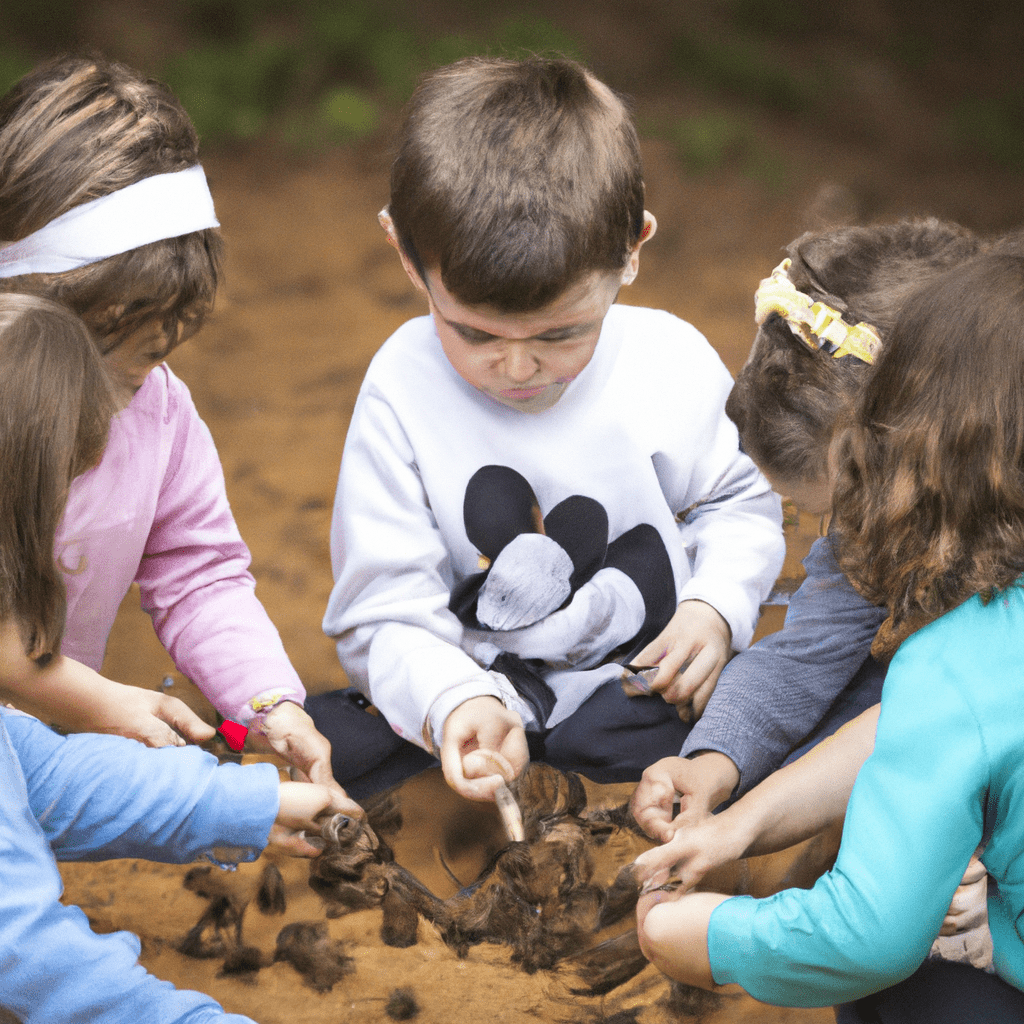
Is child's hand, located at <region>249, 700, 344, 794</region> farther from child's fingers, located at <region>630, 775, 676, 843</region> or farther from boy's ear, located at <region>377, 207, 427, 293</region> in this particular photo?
boy's ear, located at <region>377, 207, 427, 293</region>

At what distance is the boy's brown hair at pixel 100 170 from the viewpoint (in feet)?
3.22

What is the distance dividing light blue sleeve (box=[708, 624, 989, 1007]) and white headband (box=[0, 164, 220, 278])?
0.73 metres

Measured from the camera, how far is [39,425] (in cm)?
85

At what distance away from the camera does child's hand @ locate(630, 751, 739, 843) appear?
104cm

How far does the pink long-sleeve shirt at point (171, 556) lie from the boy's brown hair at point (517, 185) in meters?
0.34

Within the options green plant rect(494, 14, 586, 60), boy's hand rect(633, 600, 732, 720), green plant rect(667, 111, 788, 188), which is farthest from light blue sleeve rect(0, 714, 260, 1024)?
green plant rect(494, 14, 586, 60)

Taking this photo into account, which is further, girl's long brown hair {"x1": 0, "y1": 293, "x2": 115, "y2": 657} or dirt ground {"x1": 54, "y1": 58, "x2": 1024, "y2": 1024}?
dirt ground {"x1": 54, "y1": 58, "x2": 1024, "y2": 1024}

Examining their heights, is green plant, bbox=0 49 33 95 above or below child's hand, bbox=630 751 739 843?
above

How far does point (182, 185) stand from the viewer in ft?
3.39

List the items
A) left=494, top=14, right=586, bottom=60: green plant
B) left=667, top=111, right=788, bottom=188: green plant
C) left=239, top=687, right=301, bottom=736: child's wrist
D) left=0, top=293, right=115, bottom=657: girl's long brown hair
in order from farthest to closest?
left=494, top=14, right=586, bottom=60: green plant
left=667, top=111, right=788, bottom=188: green plant
left=239, top=687, right=301, bottom=736: child's wrist
left=0, top=293, right=115, bottom=657: girl's long brown hair

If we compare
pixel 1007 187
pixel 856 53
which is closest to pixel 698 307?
pixel 1007 187

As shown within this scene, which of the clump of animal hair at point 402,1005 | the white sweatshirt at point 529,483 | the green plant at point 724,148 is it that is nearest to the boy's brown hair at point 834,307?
the white sweatshirt at point 529,483

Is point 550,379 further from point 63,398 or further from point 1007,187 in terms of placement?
point 1007,187

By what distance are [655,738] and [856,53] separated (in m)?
2.55
